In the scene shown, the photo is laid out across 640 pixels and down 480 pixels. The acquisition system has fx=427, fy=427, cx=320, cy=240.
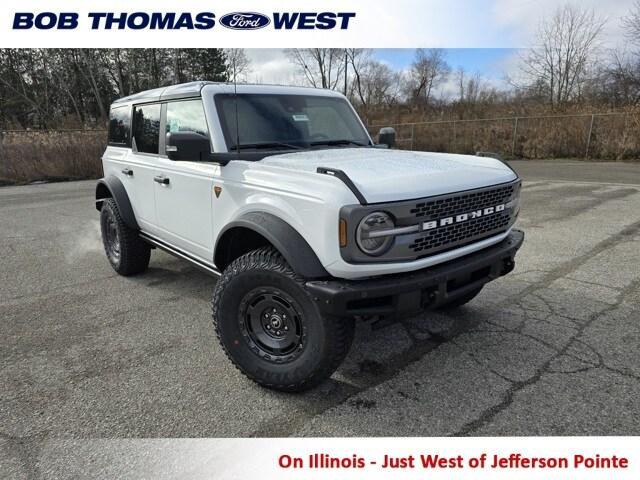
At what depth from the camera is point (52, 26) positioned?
23.2 feet

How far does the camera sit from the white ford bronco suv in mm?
2223

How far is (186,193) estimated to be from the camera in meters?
3.40

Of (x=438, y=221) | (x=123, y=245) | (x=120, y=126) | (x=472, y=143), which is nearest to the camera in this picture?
(x=438, y=221)

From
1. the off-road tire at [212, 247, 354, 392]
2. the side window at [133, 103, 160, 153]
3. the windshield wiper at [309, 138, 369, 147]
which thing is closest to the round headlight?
the off-road tire at [212, 247, 354, 392]

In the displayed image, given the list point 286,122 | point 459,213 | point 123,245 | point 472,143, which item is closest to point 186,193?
point 286,122

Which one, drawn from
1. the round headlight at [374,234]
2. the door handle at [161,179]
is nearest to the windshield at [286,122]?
the door handle at [161,179]

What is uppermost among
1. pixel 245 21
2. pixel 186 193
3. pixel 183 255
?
pixel 245 21

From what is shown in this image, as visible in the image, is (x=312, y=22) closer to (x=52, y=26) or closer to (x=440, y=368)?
(x=52, y=26)

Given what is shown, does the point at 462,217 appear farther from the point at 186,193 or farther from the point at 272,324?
the point at 186,193

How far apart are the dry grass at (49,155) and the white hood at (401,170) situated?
16.1m

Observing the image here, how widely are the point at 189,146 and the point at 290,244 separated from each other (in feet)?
3.38

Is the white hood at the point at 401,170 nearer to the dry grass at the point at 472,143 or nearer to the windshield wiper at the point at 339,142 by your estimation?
the windshield wiper at the point at 339,142

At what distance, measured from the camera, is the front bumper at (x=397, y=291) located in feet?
7.06

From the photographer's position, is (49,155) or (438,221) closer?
(438,221)
